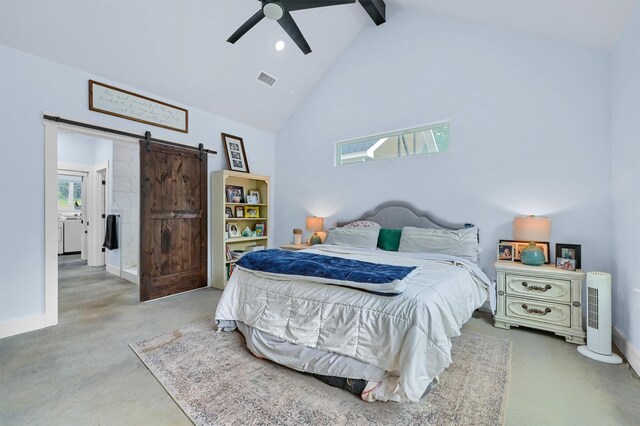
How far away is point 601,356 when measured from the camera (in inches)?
86.5

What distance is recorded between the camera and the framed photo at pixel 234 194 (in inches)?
177

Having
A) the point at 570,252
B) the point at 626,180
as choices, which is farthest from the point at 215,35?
the point at 570,252

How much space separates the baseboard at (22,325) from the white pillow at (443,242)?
3.76m

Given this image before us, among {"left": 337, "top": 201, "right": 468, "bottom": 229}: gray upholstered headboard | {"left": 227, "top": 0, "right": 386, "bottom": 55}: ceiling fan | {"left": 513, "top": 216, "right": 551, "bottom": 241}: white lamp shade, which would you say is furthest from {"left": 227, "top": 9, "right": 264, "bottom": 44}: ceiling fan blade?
{"left": 513, "top": 216, "right": 551, "bottom": 241}: white lamp shade

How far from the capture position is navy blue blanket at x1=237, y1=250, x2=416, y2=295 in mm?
1757

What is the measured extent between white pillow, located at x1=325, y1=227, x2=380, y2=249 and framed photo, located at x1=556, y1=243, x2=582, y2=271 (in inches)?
70.8

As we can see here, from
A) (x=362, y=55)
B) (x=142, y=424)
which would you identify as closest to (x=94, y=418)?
(x=142, y=424)

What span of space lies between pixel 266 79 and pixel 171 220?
2457mm

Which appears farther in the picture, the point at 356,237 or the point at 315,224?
the point at 315,224

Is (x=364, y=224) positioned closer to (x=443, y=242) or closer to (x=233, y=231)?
(x=443, y=242)

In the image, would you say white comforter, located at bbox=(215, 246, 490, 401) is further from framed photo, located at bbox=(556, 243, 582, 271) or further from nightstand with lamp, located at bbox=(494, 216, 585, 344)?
framed photo, located at bbox=(556, 243, 582, 271)

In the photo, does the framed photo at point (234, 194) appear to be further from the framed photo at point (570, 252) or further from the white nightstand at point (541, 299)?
the framed photo at point (570, 252)

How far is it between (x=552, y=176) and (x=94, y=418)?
415 cm

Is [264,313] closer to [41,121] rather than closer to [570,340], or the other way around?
[570,340]
